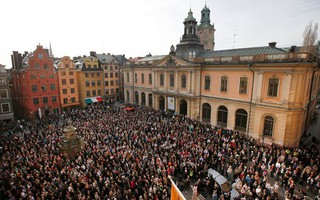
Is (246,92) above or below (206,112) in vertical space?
above

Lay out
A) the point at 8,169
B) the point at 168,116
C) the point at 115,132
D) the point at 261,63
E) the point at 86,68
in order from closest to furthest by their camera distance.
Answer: the point at 8,169
the point at 261,63
the point at 115,132
the point at 168,116
the point at 86,68

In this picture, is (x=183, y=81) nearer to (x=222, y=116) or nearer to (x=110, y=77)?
(x=222, y=116)

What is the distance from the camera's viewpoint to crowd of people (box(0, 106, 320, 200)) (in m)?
12.4

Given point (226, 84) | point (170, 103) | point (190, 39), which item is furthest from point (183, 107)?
point (190, 39)

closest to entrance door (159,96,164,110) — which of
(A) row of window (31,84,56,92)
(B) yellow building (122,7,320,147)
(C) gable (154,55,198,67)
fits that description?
(B) yellow building (122,7,320,147)

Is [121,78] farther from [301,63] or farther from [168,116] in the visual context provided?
[301,63]

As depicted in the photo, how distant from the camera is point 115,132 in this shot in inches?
923

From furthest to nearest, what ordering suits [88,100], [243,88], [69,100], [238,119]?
[88,100] < [69,100] < [238,119] < [243,88]

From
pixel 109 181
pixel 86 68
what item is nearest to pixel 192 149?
pixel 109 181

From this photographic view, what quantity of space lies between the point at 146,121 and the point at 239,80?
49.5 ft

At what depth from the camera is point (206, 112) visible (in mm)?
29094

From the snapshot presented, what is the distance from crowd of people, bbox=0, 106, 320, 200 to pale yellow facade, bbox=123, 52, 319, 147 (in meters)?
3.06

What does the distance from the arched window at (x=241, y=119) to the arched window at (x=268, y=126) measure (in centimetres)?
251

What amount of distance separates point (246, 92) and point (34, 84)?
125 ft
